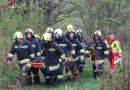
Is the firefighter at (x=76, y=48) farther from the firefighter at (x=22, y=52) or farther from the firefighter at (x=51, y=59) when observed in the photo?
the firefighter at (x=22, y=52)

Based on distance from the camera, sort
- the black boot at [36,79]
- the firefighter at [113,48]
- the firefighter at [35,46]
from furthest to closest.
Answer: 1. the firefighter at [113,48]
2. the black boot at [36,79]
3. the firefighter at [35,46]

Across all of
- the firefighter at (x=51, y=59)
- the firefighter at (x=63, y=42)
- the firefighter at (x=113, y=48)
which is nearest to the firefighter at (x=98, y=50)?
the firefighter at (x=113, y=48)

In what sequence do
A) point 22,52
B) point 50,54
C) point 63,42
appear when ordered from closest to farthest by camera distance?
point 50,54 → point 22,52 → point 63,42

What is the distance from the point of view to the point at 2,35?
17031 millimetres

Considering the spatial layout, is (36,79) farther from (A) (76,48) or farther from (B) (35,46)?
(A) (76,48)

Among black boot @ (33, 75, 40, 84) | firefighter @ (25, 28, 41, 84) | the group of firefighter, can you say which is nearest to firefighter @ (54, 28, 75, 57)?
the group of firefighter

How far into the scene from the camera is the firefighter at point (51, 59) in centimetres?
1277

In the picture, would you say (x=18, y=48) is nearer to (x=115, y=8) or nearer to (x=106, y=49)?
(x=106, y=49)

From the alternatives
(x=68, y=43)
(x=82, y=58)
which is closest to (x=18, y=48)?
(x=68, y=43)

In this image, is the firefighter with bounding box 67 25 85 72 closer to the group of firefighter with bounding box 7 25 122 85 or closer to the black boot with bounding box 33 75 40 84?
the group of firefighter with bounding box 7 25 122 85

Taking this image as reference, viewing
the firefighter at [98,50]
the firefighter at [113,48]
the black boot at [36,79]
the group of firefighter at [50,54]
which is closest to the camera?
the group of firefighter at [50,54]

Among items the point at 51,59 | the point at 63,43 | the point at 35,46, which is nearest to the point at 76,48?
the point at 63,43

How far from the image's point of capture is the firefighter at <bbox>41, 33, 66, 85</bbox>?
12773 millimetres

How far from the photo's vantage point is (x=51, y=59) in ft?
42.4
